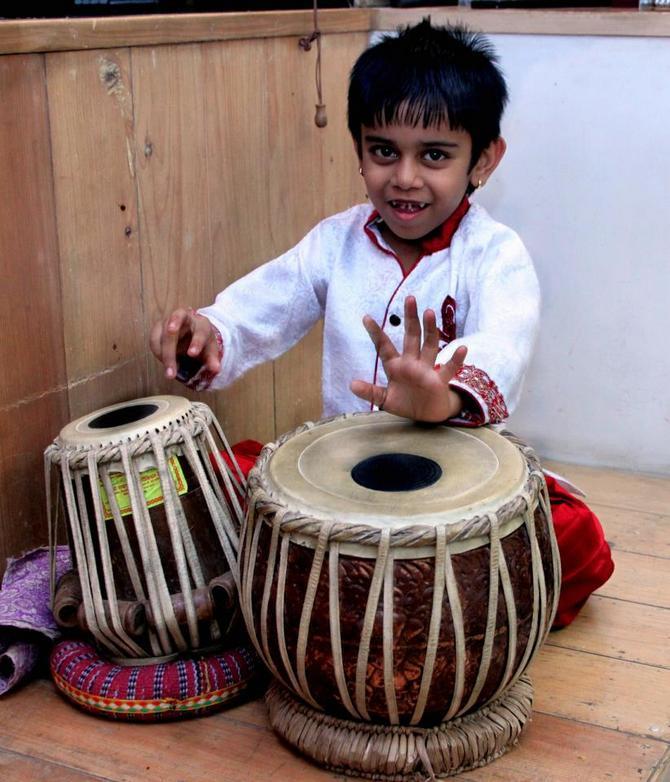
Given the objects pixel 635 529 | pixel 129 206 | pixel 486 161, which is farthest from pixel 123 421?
pixel 635 529

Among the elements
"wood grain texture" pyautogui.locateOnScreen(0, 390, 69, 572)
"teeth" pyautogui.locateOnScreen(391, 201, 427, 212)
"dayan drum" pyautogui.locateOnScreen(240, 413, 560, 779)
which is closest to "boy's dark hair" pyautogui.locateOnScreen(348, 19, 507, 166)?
"teeth" pyautogui.locateOnScreen(391, 201, 427, 212)

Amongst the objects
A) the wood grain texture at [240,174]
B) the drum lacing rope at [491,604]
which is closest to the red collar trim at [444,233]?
the wood grain texture at [240,174]

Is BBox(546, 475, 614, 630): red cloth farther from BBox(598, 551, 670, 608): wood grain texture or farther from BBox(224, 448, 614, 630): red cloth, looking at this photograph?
BBox(598, 551, 670, 608): wood grain texture

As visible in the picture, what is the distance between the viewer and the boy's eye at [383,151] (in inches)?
70.1

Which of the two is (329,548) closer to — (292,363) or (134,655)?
(134,655)

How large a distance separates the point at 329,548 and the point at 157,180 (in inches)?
34.3

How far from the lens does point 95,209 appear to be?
1800mm

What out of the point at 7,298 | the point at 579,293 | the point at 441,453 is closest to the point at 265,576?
the point at 441,453

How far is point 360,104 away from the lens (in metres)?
1.78

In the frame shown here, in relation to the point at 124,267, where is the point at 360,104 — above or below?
above

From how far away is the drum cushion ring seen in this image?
1.57 m

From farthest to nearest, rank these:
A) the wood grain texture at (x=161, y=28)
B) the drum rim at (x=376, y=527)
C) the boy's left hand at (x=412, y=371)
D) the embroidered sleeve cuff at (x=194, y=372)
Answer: the embroidered sleeve cuff at (x=194, y=372) → the wood grain texture at (x=161, y=28) → the boy's left hand at (x=412, y=371) → the drum rim at (x=376, y=527)

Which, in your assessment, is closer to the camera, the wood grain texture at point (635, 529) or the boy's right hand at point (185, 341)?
the boy's right hand at point (185, 341)

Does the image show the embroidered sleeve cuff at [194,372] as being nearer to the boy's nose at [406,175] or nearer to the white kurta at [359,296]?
the white kurta at [359,296]
